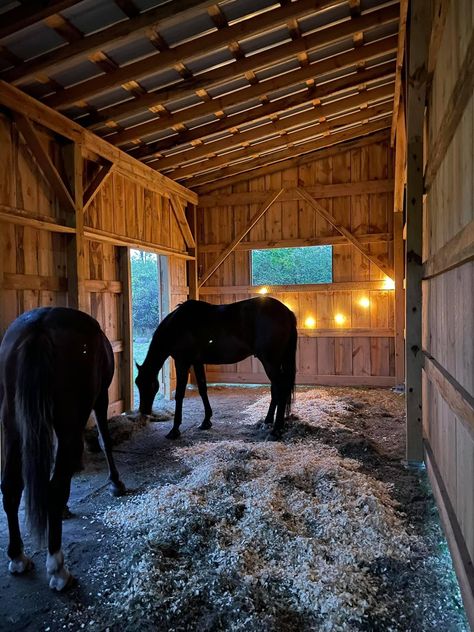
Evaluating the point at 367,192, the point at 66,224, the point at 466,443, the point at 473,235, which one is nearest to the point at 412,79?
the point at 473,235

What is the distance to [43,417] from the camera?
1958mm

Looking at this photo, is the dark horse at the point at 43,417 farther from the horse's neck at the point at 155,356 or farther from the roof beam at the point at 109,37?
the horse's neck at the point at 155,356

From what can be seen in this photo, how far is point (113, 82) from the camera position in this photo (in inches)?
143

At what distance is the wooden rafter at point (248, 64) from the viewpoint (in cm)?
381

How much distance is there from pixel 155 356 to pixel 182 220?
9.87 feet

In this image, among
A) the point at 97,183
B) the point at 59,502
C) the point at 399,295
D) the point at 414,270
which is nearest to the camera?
the point at 59,502

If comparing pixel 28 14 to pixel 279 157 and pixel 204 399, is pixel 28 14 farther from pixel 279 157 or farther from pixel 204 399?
pixel 279 157

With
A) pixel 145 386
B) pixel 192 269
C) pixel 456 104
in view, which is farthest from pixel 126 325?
pixel 456 104

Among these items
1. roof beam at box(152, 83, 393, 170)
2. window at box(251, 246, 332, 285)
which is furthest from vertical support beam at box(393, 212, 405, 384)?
roof beam at box(152, 83, 393, 170)

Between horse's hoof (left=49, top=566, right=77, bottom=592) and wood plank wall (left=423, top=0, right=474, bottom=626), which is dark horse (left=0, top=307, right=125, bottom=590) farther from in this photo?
wood plank wall (left=423, top=0, right=474, bottom=626)

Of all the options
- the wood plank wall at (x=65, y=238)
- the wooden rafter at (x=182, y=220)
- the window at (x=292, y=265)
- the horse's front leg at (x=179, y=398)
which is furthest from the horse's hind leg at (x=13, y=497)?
the window at (x=292, y=265)

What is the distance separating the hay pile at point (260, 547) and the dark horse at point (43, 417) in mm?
489

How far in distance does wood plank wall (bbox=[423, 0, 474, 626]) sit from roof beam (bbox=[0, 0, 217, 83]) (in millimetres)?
1723

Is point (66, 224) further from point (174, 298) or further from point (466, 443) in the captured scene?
point (466, 443)
